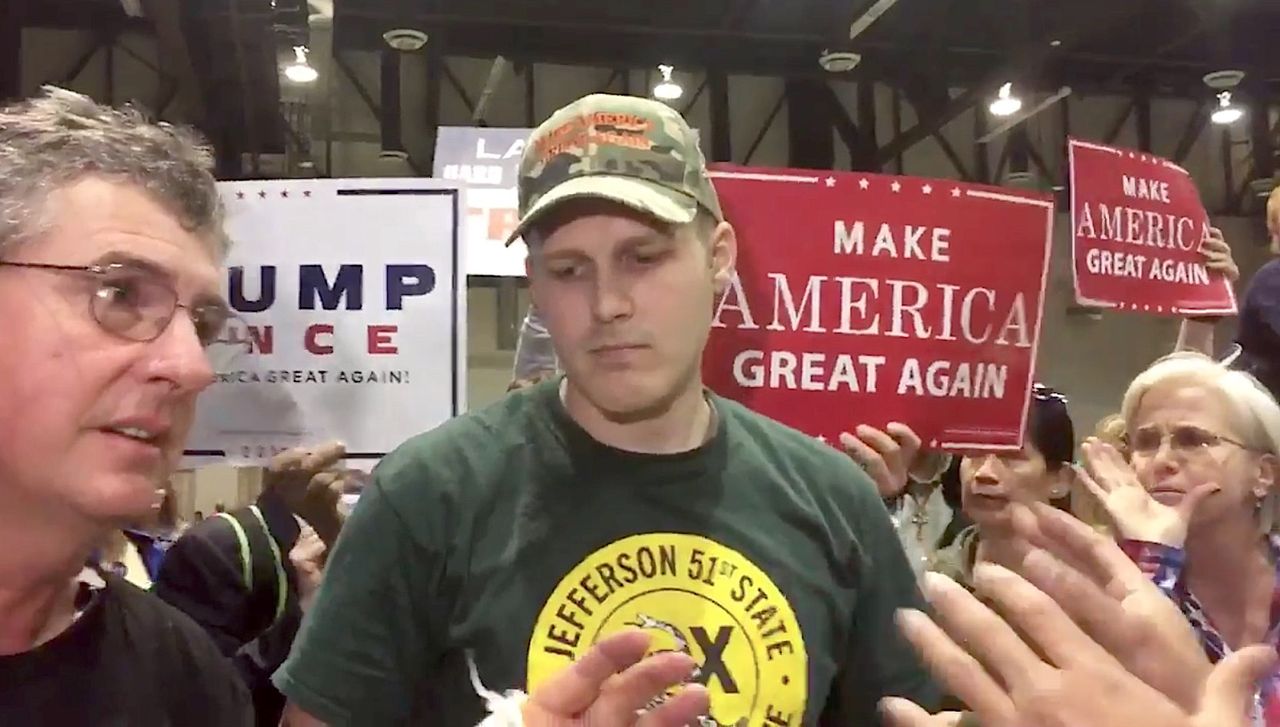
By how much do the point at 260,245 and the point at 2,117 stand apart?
101 cm

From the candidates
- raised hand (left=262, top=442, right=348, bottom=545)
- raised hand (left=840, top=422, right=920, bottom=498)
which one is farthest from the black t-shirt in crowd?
raised hand (left=840, top=422, right=920, bottom=498)

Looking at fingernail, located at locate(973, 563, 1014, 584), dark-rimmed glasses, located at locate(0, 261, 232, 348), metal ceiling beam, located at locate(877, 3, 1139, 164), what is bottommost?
fingernail, located at locate(973, 563, 1014, 584)

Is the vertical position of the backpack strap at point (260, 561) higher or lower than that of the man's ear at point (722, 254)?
lower

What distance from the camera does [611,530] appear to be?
Answer: 1.35 metres

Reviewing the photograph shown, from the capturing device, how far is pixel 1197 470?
217cm

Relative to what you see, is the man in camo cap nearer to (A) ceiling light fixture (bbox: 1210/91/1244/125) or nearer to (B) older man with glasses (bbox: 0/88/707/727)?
(B) older man with glasses (bbox: 0/88/707/727)

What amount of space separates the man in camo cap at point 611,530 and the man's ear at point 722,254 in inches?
2.7

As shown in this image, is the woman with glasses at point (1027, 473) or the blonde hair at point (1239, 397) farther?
the woman with glasses at point (1027, 473)

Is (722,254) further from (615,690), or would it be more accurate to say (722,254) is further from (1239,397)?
(1239,397)

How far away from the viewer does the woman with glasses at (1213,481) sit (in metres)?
2.08

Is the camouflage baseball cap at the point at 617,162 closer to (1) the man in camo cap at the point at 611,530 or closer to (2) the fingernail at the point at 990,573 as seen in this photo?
(1) the man in camo cap at the point at 611,530

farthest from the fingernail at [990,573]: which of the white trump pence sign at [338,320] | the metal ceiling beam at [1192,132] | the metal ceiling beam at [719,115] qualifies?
the metal ceiling beam at [1192,132]

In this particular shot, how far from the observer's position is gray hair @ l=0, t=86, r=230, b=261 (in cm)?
111

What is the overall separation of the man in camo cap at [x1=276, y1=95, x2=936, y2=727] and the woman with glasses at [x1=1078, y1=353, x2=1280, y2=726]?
32.8 inches
